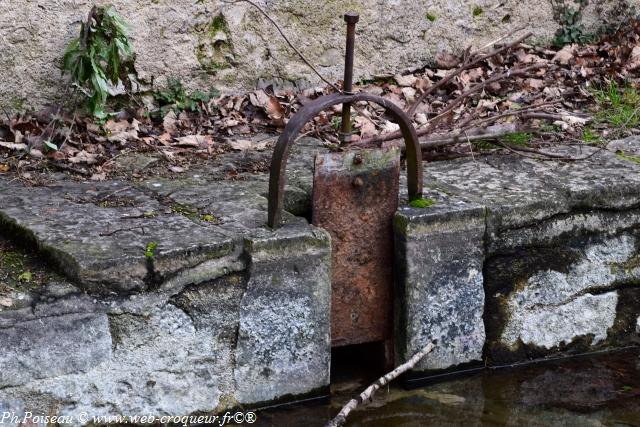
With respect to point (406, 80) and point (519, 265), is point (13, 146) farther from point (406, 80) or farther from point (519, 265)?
point (519, 265)

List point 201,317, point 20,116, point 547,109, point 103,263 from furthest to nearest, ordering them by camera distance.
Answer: point 547,109
point 20,116
point 201,317
point 103,263

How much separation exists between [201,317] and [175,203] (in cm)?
54

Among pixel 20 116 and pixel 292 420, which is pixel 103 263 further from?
pixel 20 116

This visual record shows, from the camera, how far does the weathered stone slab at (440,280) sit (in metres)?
3.20

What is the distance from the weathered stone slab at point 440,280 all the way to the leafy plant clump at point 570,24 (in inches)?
80.7

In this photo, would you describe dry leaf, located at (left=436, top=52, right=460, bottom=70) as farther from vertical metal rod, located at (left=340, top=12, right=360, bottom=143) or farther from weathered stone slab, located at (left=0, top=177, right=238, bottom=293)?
weathered stone slab, located at (left=0, top=177, right=238, bottom=293)

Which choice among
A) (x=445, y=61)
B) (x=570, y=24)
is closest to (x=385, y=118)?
(x=445, y=61)

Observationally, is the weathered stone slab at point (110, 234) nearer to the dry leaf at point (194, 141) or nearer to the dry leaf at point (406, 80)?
the dry leaf at point (194, 141)

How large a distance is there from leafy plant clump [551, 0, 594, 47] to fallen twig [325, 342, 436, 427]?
2.37m

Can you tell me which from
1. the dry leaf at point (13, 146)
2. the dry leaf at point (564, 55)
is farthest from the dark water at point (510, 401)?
the dry leaf at point (564, 55)

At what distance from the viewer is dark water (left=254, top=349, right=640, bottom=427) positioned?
10.2 feet

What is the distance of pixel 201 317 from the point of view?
2.89m

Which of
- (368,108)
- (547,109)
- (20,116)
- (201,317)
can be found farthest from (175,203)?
(547,109)

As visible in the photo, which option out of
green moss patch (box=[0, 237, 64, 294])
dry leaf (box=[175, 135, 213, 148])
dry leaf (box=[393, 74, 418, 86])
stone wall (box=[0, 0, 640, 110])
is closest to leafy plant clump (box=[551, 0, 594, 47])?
stone wall (box=[0, 0, 640, 110])
